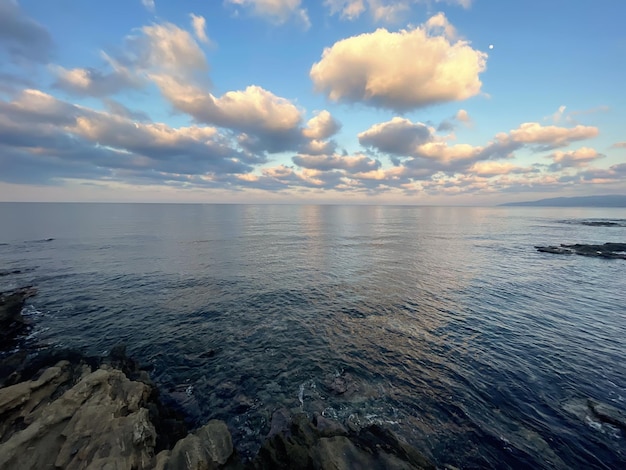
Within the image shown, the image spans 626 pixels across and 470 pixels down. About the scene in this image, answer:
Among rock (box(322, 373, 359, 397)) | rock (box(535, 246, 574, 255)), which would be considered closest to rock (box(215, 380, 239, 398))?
rock (box(322, 373, 359, 397))

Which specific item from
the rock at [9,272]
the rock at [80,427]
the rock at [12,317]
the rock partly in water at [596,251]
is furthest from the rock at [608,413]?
the rock at [9,272]

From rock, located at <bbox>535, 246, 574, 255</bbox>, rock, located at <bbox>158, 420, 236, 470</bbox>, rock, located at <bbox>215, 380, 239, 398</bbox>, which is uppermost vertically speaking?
rock, located at <bbox>158, 420, 236, 470</bbox>

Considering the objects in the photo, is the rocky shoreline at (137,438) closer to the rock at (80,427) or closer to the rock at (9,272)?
the rock at (80,427)

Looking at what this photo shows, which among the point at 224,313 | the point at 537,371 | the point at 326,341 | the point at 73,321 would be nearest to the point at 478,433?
the point at 537,371

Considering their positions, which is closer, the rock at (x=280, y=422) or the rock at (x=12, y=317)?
the rock at (x=280, y=422)

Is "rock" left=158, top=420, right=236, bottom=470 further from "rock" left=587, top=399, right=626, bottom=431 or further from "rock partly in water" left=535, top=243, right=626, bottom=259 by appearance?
"rock partly in water" left=535, top=243, right=626, bottom=259

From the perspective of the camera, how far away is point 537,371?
2184 cm

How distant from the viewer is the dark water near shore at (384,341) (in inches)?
658

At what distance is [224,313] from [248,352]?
983 cm

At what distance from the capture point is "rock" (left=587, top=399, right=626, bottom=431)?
16.6 meters

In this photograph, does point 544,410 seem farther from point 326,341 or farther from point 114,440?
point 114,440

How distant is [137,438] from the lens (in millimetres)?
13102

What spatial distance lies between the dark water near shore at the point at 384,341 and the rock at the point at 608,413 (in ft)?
1.78

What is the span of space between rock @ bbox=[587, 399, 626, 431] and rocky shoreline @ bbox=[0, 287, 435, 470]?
12927 millimetres
